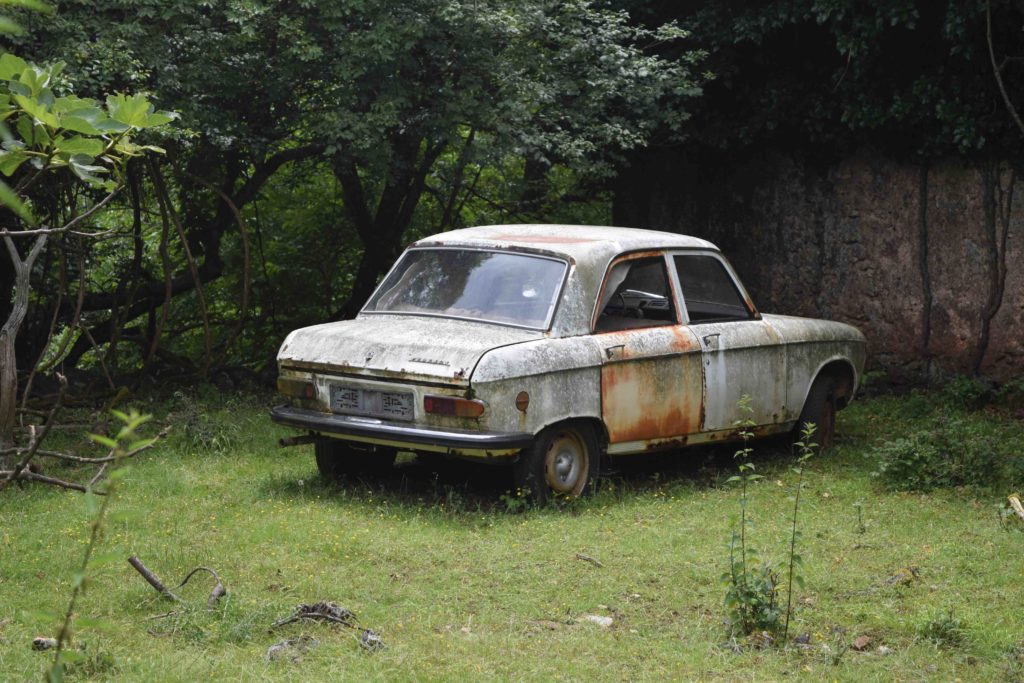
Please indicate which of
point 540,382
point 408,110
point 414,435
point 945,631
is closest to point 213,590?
point 414,435

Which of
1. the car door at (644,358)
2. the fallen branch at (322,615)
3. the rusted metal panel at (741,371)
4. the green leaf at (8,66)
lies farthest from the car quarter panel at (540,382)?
the green leaf at (8,66)

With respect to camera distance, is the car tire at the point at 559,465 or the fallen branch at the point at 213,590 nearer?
the fallen branch at the point at 213,590

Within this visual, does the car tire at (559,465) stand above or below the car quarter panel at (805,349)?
below

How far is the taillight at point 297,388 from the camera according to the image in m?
7.97

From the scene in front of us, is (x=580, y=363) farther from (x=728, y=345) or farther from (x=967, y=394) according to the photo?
(x=967, y=394)

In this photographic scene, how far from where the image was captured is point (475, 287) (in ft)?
27.3

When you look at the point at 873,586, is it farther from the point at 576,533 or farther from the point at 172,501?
the point at 172,501

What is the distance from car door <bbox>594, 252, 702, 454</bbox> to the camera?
320 inches

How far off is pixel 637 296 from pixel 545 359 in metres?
1.35

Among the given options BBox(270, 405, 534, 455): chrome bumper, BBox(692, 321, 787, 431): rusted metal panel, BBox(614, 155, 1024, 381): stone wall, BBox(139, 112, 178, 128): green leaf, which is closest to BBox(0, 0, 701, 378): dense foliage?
BBox(614, 155, 1024, 381): stone wall

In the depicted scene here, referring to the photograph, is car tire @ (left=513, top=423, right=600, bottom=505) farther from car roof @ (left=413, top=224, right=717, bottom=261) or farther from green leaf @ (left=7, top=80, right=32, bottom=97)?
green leaf @ (left=7, top=80, right=32, bottom=97)

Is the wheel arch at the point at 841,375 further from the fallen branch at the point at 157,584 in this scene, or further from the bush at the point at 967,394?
the fallen branch at the point at 157,584

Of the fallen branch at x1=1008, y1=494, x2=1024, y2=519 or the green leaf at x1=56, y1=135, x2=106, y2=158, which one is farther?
the fallen branch at x1=1008, y1=494, x2=1024, y2=519

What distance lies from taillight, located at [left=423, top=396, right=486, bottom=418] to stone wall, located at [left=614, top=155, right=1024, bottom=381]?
6.40 meters
